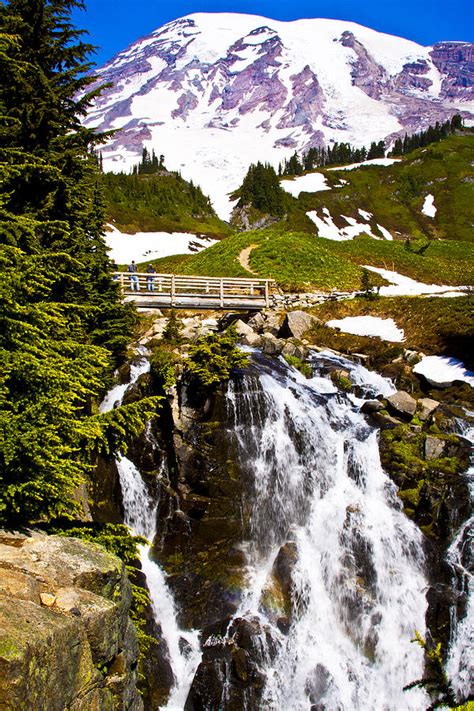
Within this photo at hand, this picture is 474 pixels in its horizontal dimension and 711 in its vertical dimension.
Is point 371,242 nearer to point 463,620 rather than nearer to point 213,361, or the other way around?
point 213,361

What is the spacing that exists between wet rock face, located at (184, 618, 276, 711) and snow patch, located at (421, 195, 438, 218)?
394 ft

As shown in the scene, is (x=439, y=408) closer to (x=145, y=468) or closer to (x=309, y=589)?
(x=309, y=589)

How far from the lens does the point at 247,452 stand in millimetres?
16875

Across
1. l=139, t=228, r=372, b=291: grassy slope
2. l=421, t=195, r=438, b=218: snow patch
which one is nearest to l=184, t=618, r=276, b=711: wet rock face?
l=139, t=228, r=372, b=291: grassy slope

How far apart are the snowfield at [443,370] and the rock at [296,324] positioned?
264 inches

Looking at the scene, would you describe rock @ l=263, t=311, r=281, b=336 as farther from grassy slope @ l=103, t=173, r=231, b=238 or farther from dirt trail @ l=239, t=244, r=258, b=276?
grassy slope @ l=103, t=173, r=231, b=238

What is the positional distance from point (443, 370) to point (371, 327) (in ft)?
22.0

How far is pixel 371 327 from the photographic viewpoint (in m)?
27.5

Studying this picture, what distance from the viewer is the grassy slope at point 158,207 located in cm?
9494

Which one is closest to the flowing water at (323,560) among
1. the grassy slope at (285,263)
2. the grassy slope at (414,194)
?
the grassy slope at (285,263)

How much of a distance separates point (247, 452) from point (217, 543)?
306cm

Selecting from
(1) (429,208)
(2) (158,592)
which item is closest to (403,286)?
(2) (158,592)

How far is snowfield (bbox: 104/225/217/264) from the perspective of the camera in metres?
74.6

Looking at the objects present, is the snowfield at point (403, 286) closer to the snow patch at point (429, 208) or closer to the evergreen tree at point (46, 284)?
the evergreen tree at point (46, 284)
